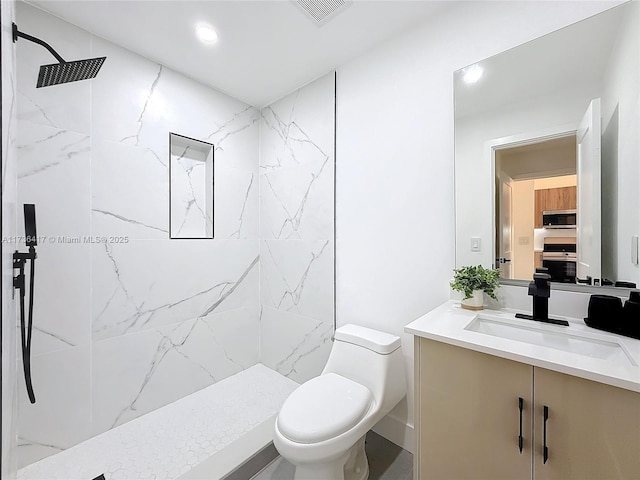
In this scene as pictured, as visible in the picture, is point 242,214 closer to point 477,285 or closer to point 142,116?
point 142,116

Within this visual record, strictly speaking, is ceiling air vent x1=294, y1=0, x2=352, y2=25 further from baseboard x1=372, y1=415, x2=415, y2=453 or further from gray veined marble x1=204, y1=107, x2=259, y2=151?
baseboard x1=372, y1=415, x2=415, y2=453

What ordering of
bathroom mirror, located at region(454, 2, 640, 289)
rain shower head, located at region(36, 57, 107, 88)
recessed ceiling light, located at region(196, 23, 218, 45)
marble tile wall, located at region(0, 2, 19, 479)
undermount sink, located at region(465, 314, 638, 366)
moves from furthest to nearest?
recessed ceiling light, located at region(196, 23, 218, 45) < rain shower head, located at region(36, 57, 107, 88) < bathroom mirror, located at region(454, 2, 640, 289) < undermount sink, located at region(465, 314, 638, 366) < marble tile wall, located at region(0, 2, 19, 479)

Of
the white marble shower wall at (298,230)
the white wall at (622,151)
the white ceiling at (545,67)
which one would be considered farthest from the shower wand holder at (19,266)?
the white wall at (622,151)

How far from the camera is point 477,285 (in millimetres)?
1393

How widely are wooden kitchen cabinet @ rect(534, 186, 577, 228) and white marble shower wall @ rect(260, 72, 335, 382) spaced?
118 cm

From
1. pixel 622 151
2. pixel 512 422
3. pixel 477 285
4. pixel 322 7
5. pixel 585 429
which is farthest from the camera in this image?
pixel 322 7

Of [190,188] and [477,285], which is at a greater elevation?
[190,188]

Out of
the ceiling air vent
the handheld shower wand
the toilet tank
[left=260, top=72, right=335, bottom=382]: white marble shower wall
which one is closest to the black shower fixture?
the handheld shower wand

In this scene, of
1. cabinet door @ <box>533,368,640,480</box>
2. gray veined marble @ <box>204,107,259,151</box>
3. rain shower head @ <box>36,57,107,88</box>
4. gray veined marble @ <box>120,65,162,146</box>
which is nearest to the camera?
cabinet door @ <box>533,368,640,480</box>

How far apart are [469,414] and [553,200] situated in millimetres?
984

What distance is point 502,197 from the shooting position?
56.2 inches

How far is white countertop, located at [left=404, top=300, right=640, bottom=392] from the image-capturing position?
0.80 meters

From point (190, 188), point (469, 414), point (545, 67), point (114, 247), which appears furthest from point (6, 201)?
Result: point (545, 67)

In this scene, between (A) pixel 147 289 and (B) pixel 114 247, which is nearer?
(B) pixel 114 247
